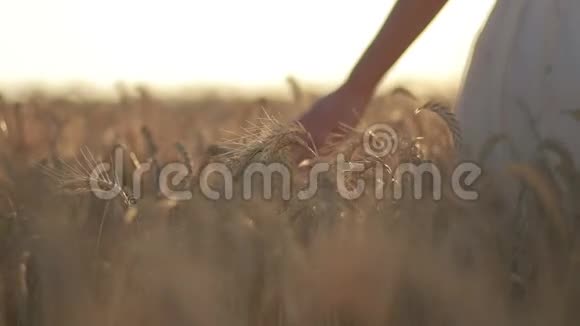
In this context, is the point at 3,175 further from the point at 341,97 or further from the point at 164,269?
Result: the point at 164,269

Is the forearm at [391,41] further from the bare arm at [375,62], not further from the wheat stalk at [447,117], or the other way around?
the wheat stalk at [447,117]

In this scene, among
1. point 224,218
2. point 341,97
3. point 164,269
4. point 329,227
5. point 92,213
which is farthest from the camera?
point 341,97

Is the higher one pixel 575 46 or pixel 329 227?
pixel 575 46

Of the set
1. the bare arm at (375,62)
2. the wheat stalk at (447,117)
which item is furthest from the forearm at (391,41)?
the wheat stalk at (447,117)

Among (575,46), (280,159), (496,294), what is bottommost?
(496,294)

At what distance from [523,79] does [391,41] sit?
29cm

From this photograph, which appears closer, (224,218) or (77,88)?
(224,218)

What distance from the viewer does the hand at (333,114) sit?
1.88 m

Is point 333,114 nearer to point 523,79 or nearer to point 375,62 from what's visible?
point 375,62

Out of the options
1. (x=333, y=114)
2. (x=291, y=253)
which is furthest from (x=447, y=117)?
(x=291, y=253)

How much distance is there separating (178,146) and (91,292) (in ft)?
1.59

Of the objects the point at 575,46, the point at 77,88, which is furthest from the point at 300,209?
the point at 77,88

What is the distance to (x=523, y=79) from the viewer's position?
2113mm

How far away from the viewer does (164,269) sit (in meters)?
1.20
